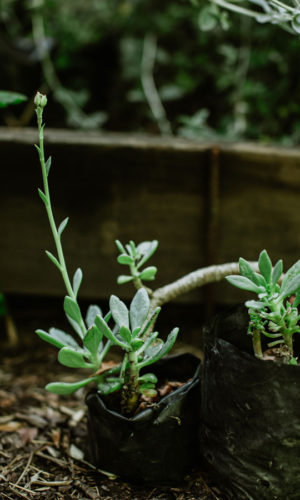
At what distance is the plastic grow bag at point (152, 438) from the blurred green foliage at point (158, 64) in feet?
5.37

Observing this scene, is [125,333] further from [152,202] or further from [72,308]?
[152,202]

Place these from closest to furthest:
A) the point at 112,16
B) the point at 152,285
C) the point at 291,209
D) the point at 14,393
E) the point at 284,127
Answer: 1. the point at 14,393
2. the point at 291,209
3. the point at 152,285
4. the point at 284,127
5. the point at 112,16

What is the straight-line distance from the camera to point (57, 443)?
1.12m

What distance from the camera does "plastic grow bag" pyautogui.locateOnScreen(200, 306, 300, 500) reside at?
2.49 ft

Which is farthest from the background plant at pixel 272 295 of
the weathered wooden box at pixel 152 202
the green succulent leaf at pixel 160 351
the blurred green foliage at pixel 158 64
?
the blurred green foliage at pixel 158 64

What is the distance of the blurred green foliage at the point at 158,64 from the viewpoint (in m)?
2.32

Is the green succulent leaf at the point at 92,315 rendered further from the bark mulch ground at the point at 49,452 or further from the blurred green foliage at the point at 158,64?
the blurred green foliage at the point at 158,64

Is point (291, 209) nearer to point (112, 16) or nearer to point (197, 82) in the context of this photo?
point (197, 82)

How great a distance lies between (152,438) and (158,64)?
90.3 inches

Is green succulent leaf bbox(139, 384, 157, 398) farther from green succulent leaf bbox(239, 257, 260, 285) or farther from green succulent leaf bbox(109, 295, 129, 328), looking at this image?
green succulent leaf bbox(239, 257, 260, 285)

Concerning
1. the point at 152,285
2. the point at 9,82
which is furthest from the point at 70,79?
the point at 152,285

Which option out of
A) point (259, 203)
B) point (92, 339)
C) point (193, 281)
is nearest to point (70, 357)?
point (92, 339)

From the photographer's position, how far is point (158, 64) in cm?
263

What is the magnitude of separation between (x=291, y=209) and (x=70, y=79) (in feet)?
5.61
